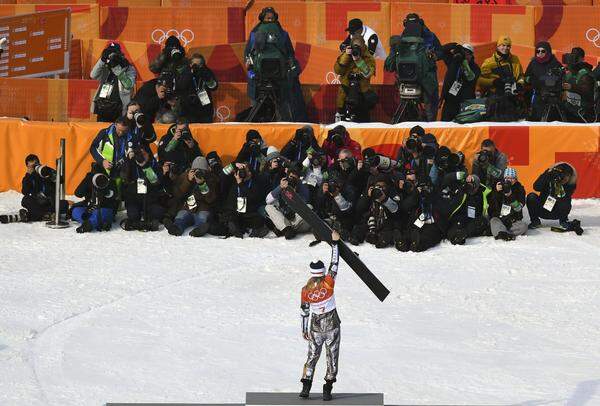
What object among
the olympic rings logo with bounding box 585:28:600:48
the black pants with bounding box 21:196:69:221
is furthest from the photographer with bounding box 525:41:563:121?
the black pants with bounding box 21:196:69:221

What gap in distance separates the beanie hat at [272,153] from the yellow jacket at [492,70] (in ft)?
11.9

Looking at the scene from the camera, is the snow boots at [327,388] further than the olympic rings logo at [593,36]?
No

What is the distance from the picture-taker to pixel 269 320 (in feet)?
53.1

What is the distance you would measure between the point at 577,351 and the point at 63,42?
11263 mm

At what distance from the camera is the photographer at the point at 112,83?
70.1 feet

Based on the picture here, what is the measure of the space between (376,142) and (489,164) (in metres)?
1.98

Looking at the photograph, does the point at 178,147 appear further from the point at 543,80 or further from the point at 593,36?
the point at 593,36

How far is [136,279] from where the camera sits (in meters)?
17.6

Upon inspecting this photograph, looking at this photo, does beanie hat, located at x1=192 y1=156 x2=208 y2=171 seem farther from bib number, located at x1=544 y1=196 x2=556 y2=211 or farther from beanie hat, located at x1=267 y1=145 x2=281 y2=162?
bib number, located at x1=544 y1=196 x2=556 y2=211

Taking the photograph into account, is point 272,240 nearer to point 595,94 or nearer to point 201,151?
point 201,151

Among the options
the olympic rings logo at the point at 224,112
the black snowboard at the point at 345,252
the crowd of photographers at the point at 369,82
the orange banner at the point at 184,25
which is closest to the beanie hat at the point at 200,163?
the crowd of photographers at the point at 369,82

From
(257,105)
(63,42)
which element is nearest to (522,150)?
(257,105)

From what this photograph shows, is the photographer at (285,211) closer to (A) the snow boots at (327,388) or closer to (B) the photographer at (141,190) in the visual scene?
(B) the photographer at (141,190)

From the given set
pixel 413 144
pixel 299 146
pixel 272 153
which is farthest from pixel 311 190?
pixel 413 144
